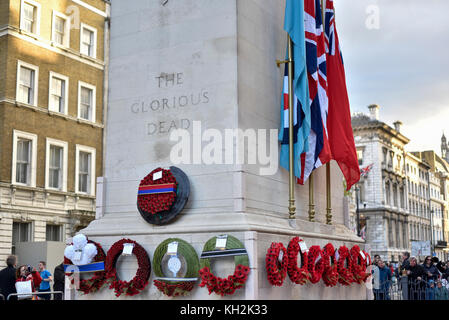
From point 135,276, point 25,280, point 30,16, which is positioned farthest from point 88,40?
point 135,276

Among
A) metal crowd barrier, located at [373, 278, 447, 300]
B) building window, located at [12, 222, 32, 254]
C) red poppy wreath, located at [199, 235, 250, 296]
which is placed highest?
building window, located at [12, 222, 32, 254]

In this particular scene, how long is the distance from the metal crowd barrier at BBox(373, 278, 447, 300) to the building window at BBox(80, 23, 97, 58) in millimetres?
26303

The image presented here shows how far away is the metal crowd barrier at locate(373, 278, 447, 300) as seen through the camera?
55.1ft

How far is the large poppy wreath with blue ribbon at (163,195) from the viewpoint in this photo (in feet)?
38.2

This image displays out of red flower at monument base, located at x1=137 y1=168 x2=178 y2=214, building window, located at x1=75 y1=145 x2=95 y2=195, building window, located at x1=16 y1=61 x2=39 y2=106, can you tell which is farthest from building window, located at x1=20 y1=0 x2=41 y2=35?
red flower at monument base, located at x1=137 y1=168 x2=178 y2=214

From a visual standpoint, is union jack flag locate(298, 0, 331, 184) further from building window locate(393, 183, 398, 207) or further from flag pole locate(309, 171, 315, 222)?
building window locate(393, 183, 398, 207)

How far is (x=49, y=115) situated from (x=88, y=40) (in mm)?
6605

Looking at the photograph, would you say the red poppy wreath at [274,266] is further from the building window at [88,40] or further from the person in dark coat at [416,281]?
the building window at [88,40]

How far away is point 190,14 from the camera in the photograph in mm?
12562

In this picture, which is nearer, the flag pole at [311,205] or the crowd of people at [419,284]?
the flag pole at [311,205]

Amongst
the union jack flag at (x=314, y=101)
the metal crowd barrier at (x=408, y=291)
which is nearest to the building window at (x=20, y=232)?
the metal crowd barrier at (x=408, y=291)

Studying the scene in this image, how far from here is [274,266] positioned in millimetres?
10820

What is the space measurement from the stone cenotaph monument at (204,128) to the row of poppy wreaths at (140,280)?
18 centimetres

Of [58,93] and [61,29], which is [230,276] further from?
[61,29]
